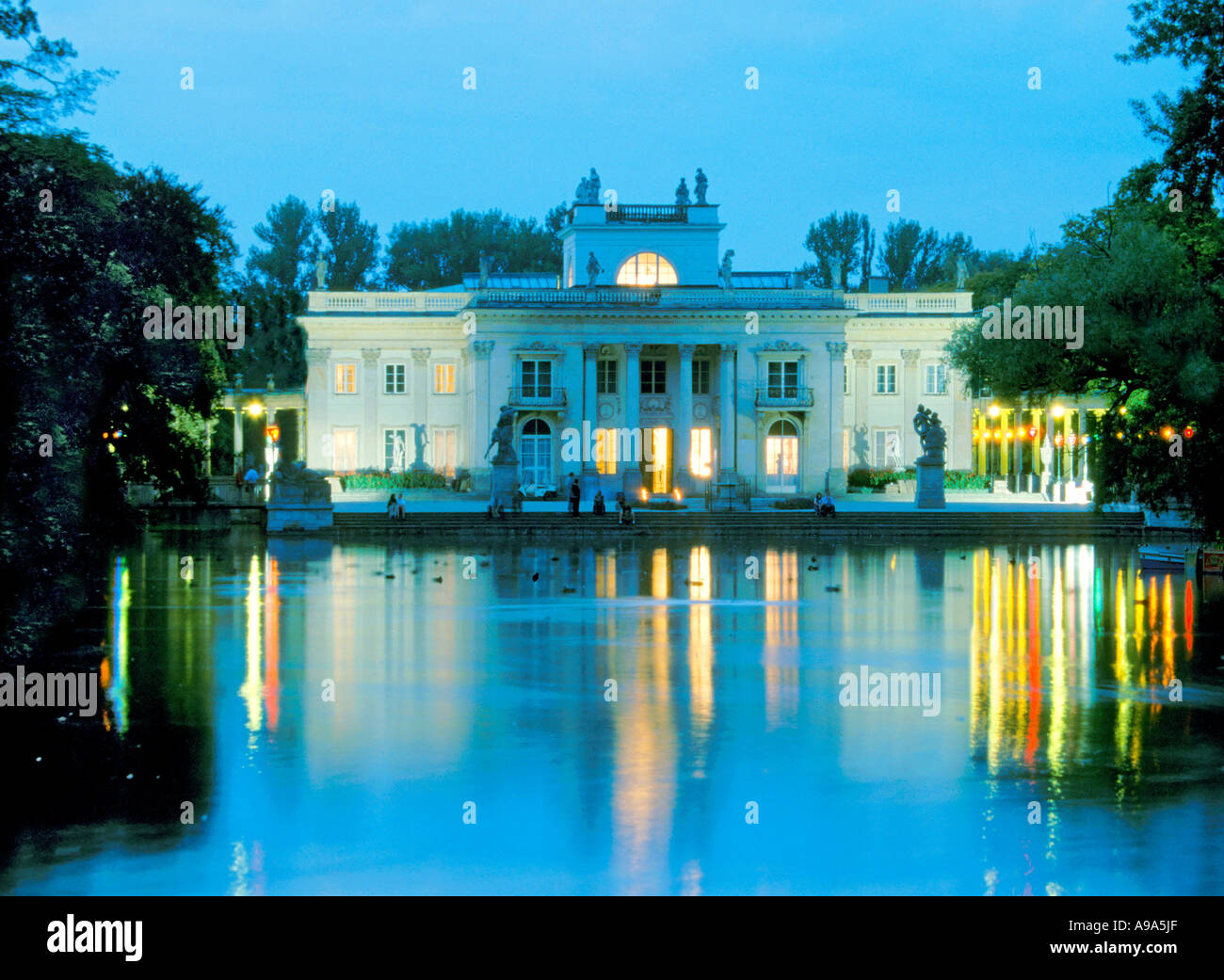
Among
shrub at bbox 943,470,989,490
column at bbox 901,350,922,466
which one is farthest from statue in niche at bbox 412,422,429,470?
shrub at bbox 943,470,989,490

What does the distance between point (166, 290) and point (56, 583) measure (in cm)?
2109

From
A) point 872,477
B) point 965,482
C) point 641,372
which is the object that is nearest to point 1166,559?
point 965,482

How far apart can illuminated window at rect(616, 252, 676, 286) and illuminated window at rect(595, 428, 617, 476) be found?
7.45 meters

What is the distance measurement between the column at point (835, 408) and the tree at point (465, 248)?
32859mm

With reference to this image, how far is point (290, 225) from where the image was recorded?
89.4m

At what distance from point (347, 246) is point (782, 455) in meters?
39.2

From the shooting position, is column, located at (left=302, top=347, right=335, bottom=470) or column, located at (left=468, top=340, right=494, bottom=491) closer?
column, located at (left=468, top=340, right=494, bottom=491)

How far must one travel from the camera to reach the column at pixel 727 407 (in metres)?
62.1

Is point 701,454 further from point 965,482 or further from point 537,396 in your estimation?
point 965,482

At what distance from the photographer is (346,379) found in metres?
64.9

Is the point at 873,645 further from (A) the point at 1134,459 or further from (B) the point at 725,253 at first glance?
(B) the point at 725,253

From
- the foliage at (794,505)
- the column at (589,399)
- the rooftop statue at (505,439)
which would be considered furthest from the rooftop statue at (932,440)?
the column at (589,399)

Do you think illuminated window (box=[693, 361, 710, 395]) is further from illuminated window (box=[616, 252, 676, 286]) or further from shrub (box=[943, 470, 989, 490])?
shrub (box=[943, 470, 989, 490])

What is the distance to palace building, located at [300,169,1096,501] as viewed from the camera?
61562 mm
